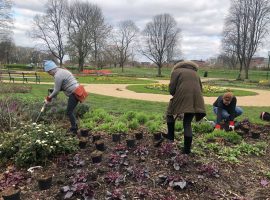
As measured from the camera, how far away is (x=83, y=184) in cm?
355

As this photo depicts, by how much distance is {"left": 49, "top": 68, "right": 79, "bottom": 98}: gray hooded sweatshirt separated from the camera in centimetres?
568

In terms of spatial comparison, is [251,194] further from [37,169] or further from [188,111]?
[37,169]

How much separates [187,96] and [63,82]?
99.4 inches

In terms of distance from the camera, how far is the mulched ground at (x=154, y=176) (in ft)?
11.7

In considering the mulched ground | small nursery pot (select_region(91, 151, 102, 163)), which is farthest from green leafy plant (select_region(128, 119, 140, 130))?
small nursery pot (select_region(91, 151, 102, 163))

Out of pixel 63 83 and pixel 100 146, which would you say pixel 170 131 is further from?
pixel 63 83

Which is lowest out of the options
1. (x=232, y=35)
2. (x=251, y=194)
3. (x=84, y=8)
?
(x=251, y=194)

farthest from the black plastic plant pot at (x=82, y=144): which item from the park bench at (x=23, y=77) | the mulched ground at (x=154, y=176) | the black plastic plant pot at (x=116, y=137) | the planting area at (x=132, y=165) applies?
the park bench at (x=23, y=77)

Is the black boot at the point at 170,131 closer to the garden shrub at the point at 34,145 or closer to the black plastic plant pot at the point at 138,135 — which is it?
the black plastic plant pot at the point at 138,135

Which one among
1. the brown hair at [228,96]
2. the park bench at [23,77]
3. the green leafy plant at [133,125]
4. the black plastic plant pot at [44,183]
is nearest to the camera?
the black plastic plant pot at [44,183]

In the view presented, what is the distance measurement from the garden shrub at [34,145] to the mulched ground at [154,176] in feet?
0.60

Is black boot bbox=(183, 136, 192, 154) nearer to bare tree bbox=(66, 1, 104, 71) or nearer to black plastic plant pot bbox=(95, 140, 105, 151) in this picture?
black plastic plant pot bbox=(95, 140, 105, 151)

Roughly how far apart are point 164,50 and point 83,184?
43.2 metres

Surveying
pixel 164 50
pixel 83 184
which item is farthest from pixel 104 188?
pixel 164 50
